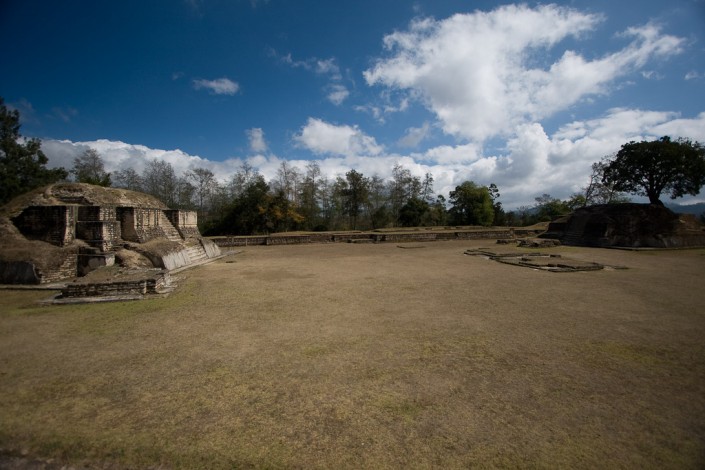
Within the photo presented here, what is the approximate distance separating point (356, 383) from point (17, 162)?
33.8 metres

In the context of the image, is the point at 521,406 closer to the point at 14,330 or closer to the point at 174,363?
the point at 174,363

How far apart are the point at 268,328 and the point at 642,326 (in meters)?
5.56

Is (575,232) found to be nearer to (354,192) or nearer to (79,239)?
(354,192)

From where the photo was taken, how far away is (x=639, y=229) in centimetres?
1594

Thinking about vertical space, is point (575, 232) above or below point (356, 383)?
above

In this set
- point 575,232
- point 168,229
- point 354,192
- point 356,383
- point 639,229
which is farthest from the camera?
point 354,192

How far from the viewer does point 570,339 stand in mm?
4082

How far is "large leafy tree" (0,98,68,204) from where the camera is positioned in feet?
73.9

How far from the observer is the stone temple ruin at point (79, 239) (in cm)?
727

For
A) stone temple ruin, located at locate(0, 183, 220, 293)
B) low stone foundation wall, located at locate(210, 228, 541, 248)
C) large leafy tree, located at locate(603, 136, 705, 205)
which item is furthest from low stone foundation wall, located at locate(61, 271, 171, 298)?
large leafy tree, located at locate(603, 136, 705, 205)

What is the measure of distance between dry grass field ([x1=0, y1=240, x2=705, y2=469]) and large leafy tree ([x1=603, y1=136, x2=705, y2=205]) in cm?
2264

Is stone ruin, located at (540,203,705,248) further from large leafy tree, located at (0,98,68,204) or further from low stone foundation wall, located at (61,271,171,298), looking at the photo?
large leafy tree, located at (0,98,68,204)

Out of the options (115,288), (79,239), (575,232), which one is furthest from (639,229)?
(79,239)

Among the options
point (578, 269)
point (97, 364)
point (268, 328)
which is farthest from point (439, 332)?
point (578, 269)
